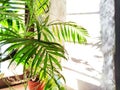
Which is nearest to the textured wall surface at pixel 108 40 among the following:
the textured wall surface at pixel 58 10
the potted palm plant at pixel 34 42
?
the potted palm plant at pixel 34 42

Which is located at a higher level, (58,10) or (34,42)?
(58,10)

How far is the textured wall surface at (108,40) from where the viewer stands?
1054 millimetres

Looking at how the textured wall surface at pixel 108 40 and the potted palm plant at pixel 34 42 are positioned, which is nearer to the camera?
the potted palm plant at pixel 34 42

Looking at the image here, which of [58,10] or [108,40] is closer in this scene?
[108,40]

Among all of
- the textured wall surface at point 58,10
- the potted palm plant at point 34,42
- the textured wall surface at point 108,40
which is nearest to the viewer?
the potted palm plant at point 34,42

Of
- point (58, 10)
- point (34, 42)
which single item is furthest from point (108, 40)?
point (58, 10)

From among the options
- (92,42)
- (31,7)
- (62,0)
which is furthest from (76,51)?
(31,7)

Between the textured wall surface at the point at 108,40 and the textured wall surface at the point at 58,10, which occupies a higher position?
the textured wall surface at the point at 58,10

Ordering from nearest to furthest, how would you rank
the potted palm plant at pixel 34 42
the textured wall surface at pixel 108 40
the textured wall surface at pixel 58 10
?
the potted palm plant at pixel 34 42
the textured wall surface at pixel 108 40
the textured wall surface at pixel 58 10

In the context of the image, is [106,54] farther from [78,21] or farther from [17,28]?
[17,28]

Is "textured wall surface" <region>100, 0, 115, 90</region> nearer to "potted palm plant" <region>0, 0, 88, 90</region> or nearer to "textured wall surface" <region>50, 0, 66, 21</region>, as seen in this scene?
"potted palm plant" <region>0, 0, 88, 90</region>

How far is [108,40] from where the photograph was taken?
1.08m

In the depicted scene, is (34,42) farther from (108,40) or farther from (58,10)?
(58,10)

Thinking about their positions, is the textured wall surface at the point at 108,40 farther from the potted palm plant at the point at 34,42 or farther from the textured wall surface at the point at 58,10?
the textured wall surface at the point at 58,10
